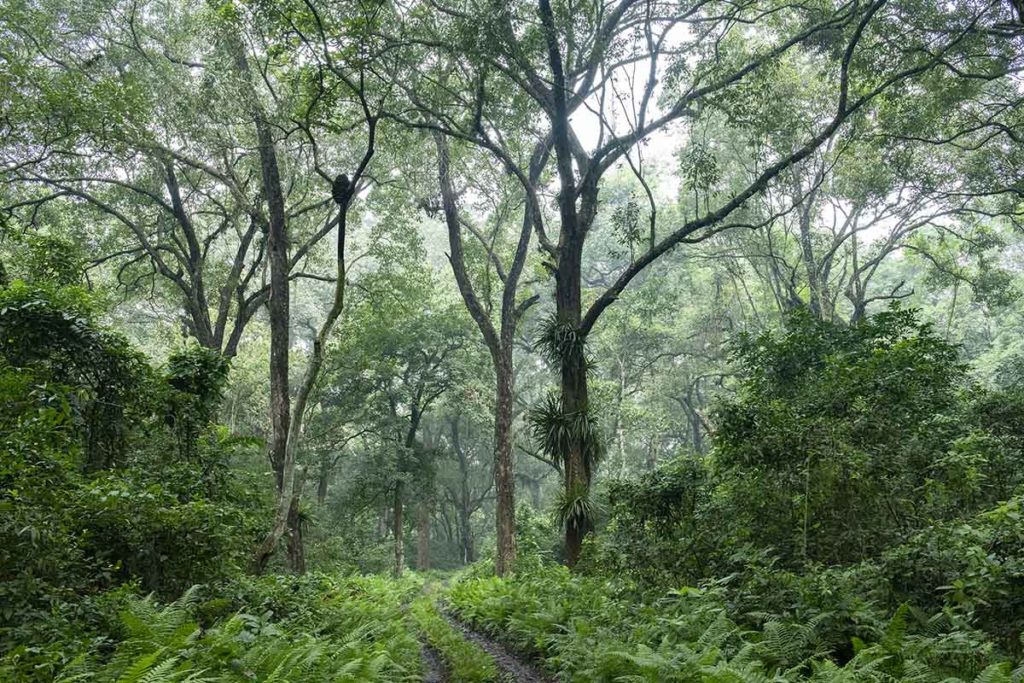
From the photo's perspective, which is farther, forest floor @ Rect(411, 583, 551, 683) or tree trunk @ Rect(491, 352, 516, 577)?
tree trunk @ Rect(491, 352, 516, 577)

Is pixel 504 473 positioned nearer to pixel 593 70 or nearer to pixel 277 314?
pixel 277 314

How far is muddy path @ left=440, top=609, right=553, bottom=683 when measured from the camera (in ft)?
22.9

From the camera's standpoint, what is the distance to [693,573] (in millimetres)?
7703

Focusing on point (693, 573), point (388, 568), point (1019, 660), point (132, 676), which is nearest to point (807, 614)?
point (1019, 660)

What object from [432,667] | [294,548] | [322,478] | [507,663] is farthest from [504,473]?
[322,478]

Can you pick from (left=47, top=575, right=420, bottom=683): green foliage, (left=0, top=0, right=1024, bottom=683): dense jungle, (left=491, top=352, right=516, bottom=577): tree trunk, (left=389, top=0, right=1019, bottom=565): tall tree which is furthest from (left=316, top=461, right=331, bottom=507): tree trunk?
(left=47, top=575, right=420, bottom=683): green foliage

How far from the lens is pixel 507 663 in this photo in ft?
26.1

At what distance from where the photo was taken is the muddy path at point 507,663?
22.9 feet

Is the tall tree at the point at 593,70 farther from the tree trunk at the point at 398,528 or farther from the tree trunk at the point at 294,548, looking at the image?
the tree trunk at the point at 398,528

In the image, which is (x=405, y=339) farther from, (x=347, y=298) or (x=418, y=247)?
(x=418, y=247)

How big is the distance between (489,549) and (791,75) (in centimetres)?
2102

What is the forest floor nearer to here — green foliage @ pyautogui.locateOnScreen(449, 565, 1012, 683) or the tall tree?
green foliage @ pyautogui.locateOnScreen(449, 565, 1012, 683)

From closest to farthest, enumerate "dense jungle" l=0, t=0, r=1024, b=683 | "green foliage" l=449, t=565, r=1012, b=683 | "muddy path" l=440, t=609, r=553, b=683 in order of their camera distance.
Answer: "green foliage" l=449, t=565, r=1012, b=683 < "dense jungle" l=0, t=0, r=1024, b=683 < "muddy path" l=440, t=609, r=553, b=683

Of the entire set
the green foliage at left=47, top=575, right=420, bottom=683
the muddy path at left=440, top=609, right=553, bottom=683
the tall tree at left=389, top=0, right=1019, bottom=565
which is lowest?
the muddy path at left=440, top=609, right=553, bottom=683
